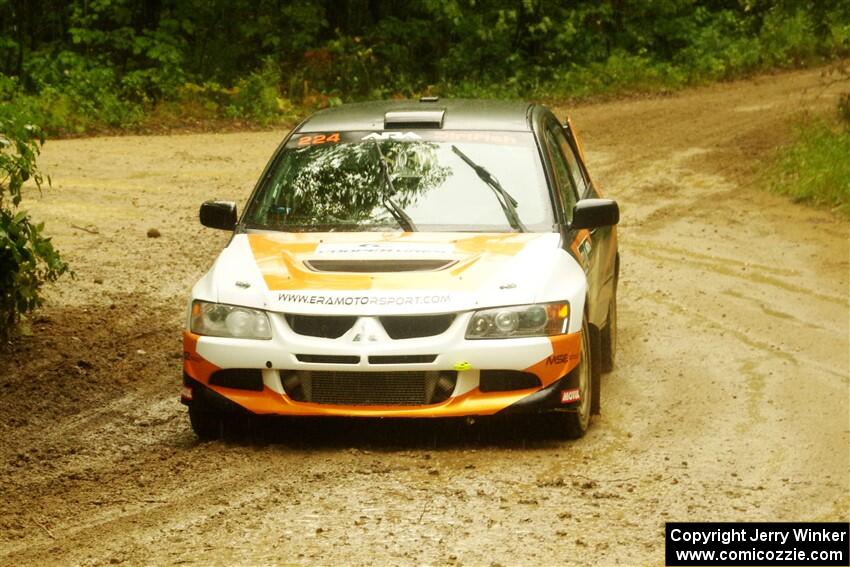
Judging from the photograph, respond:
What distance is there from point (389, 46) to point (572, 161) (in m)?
20.1

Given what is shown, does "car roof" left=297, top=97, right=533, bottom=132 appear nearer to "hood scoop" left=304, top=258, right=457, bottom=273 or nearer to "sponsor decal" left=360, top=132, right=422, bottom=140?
"sponsor decal" left=360, top=132, right=422, bottom=140

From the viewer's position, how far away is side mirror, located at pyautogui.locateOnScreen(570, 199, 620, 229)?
796cm

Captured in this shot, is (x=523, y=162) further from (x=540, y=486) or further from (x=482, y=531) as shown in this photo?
(x=482, y=531)

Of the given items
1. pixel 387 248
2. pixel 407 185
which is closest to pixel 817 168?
pixel 407 185

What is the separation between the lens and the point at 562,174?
28.5 ft

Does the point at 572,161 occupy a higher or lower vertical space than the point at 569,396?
higher

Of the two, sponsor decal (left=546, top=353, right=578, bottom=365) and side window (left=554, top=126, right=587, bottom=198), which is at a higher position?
side window (left=554, top=126, right=587, bottom=198)

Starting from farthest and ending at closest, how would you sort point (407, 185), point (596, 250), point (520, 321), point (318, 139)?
point (596, 250) < point (318, 139) < point (407, 185) < point (520, 321)

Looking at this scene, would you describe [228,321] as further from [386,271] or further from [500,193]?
[500,193]

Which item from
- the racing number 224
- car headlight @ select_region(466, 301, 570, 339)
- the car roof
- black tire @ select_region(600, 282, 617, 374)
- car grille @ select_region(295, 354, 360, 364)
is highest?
the car roof

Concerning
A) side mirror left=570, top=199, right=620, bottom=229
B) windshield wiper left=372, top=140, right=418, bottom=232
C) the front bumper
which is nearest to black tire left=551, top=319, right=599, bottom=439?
the front bumper

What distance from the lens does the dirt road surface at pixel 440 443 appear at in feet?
19.6

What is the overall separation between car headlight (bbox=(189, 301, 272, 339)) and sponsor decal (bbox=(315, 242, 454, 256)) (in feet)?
1.87

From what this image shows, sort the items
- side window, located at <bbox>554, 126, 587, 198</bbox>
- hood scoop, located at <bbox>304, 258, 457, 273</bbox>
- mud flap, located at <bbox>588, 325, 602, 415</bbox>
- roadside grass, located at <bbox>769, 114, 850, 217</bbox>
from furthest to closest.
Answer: roadside grass, located at <bbox>769, 114, 850, 217</bbox>, side window, located at <bbox>554, 126, 587, 198</bbox>, mud flap, located at <bbox>588, 325, 602, 415</bbox>, hood scoop, located at <bbox>304, 258, 457, 273</bbox>
